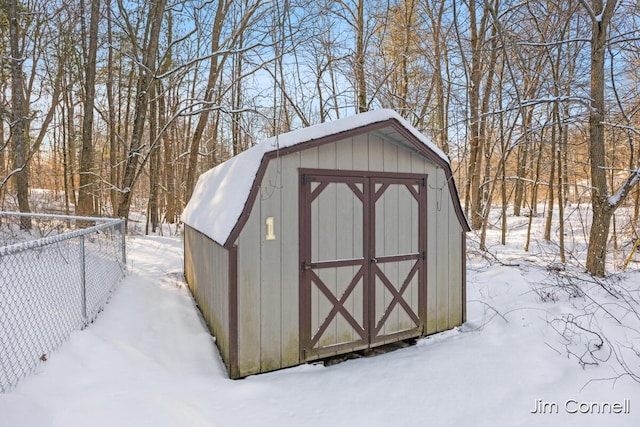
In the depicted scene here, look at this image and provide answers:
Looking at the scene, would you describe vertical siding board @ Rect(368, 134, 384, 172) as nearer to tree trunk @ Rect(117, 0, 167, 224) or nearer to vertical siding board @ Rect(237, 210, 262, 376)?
vertical siding board @ Rect(237, 210, 262, 376)

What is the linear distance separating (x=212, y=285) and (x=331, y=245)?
5.17ft

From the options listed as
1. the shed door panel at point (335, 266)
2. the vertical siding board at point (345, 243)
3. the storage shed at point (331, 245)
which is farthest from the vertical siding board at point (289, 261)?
the vertical siding board at point (345, 243)

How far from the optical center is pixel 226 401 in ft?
9.98

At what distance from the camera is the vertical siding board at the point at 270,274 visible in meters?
3.59

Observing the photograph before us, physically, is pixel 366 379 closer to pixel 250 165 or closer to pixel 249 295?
pixel 249 295

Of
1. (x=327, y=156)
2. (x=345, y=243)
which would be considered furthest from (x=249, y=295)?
(x=327, y=156)

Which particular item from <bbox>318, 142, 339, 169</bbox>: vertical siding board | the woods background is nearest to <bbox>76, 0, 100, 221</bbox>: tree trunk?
the woods background

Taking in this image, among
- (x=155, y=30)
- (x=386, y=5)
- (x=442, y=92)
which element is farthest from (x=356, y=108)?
(x=155, y=30)

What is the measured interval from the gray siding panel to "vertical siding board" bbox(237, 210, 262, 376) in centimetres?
19

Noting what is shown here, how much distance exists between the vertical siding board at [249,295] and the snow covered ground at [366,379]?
0.21 metres

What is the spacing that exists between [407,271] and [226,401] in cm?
257

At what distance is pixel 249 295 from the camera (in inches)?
139

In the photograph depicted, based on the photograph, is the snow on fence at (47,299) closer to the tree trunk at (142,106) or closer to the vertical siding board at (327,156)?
the vertical siding board at (327,156)

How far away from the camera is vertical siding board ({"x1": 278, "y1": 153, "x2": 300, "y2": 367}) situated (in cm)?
370
